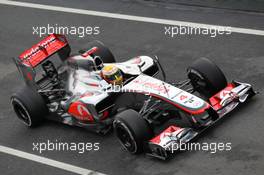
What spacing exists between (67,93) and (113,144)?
173 centimetres

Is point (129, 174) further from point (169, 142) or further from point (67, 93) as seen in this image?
point (67, 93)

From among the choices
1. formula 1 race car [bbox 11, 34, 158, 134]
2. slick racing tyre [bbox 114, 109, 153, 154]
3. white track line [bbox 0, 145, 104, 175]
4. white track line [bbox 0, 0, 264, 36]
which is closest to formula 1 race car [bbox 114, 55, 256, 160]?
slick racing tyre [bbox 114, 109, 153, 154]

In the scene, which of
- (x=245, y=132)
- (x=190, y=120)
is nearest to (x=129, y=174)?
(x=190, y=120)

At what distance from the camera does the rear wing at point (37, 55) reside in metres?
14.3

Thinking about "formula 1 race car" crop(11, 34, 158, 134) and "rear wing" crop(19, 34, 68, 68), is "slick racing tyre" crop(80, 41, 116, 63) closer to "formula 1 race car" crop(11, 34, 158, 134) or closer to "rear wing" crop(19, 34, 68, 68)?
"formula 1 race car" crop(11, 34, 158, 134)

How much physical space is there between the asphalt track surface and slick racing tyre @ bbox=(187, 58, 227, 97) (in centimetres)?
61

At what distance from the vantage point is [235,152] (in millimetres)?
12359

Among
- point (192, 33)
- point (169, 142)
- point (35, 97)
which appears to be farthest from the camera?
point (192, 33)

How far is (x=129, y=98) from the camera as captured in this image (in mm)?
13453

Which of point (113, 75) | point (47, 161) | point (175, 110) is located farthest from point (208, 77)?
point (47, 161)

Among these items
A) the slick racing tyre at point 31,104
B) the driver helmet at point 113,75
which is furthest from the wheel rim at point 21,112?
the driver helmet at point 113,75

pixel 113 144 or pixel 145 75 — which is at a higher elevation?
pixel 145 75

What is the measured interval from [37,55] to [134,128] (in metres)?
3.26

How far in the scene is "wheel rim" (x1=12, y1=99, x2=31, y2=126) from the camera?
14258 millimetres
